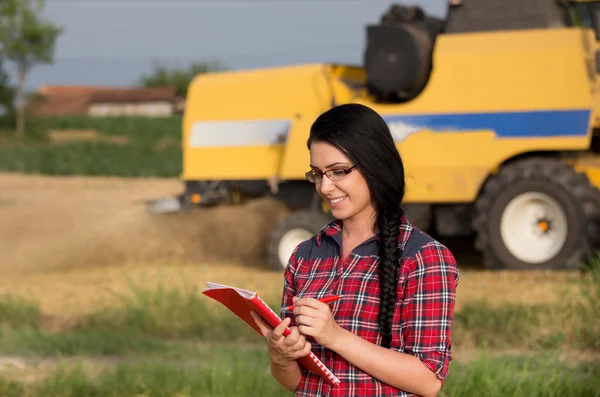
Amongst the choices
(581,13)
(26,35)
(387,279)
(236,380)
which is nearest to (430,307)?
(387,279)

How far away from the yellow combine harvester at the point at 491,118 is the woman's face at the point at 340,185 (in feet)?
21.8

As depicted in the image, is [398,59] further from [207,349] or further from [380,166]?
[380,166]

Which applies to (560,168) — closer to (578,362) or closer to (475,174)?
(475,174)

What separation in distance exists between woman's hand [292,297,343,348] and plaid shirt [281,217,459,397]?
182mm

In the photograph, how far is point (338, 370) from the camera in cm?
270

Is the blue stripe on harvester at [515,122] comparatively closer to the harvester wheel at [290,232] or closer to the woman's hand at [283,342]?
the harvester wheel at [290,232]

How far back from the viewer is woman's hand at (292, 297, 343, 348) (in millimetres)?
2482

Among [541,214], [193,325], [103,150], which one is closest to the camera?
[193,325]

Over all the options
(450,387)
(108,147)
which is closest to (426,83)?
(450,387)

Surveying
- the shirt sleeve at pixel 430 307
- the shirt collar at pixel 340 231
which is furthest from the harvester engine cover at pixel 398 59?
the shirt sleeve at pixel 430 307

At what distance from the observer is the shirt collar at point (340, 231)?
270 cm

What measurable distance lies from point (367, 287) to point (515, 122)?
7070 mm

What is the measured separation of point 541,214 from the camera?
966 centimetres

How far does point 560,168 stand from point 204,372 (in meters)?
5.03
